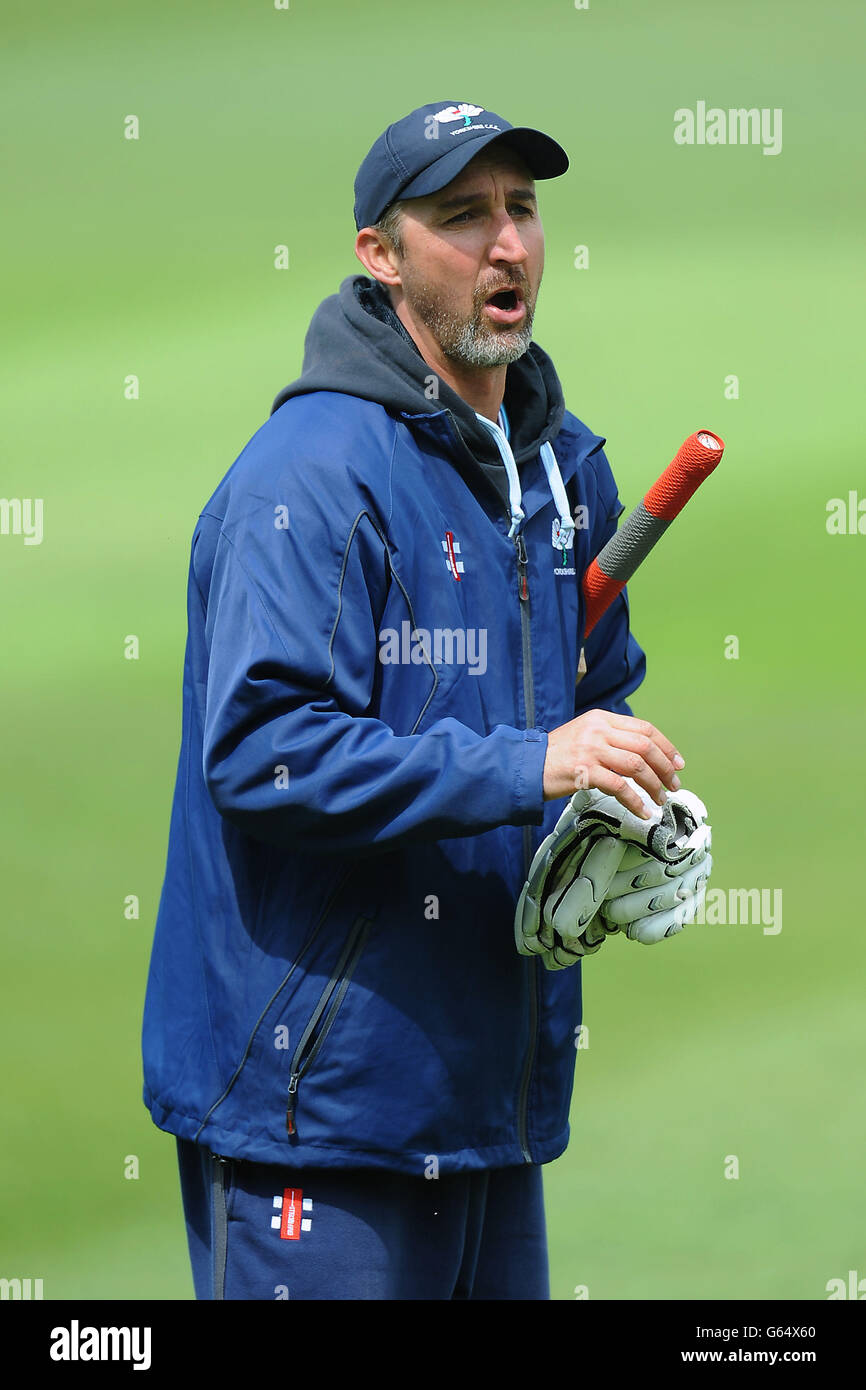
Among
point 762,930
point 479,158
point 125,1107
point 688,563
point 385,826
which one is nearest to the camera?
point 385,826

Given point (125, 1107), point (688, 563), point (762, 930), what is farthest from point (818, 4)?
point (125, 1107)

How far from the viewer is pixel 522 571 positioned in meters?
2.12

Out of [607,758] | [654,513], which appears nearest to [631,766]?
[607,758]

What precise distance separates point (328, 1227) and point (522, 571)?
787 millimetres

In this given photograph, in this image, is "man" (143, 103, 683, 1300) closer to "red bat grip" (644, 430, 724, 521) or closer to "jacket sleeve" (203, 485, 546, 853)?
"jacket sleeve" (203, 485, 546, 853)

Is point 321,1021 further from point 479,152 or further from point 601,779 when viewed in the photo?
point 479,152

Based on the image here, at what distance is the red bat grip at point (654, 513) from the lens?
7.05 feet

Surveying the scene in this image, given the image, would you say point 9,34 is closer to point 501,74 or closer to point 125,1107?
point 501,74

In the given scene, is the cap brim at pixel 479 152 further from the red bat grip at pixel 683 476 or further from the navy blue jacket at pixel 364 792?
the red bat grip at pixel 683 476

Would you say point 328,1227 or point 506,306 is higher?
point 506,306

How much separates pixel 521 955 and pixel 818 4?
3.43 meters

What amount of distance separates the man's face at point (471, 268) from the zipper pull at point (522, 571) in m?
0.22

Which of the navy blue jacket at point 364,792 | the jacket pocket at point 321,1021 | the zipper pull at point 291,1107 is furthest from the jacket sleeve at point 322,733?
the zipper pull at point 291,1107

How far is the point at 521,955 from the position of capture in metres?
2.12
